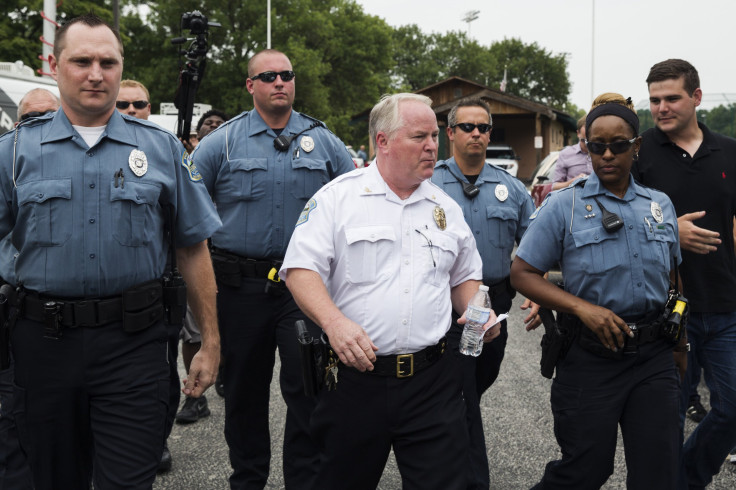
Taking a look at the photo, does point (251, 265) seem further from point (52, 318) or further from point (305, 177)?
point (52, 318)

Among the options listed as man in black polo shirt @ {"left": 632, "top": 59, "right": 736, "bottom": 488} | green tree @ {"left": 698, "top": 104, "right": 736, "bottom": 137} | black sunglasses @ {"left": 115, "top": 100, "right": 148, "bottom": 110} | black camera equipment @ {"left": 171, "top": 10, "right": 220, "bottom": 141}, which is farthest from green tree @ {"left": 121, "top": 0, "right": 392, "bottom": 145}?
man in black polo shirt @ {"left": 632, "top": 59, "right": 736, "bottom": 488}

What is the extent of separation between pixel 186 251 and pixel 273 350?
121 cm

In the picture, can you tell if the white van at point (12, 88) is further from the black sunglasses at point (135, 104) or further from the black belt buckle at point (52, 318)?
the black belt buckle at point (52, 318)

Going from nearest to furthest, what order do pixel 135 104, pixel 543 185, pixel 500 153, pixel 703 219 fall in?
pixel 703 219
pixel 135 104
pixel 543 185
pixel 500 153

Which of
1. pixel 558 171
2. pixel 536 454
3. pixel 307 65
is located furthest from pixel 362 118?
pixel 536 454

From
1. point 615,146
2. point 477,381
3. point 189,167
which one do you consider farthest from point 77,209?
point 477,381

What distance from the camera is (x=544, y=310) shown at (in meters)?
3.68

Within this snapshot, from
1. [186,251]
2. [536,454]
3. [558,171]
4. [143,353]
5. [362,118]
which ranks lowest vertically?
[536,454]

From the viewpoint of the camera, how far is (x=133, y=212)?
284 cm

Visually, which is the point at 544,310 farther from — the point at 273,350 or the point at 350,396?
the point at 273,350

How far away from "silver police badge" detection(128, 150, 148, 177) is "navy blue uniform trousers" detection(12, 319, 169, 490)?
588 millimetres

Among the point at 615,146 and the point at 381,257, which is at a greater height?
the point at 615,146

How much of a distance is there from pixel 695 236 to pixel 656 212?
343mm

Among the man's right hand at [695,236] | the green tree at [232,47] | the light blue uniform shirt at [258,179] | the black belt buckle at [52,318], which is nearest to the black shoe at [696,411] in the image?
the man's right hand at [695,236]
